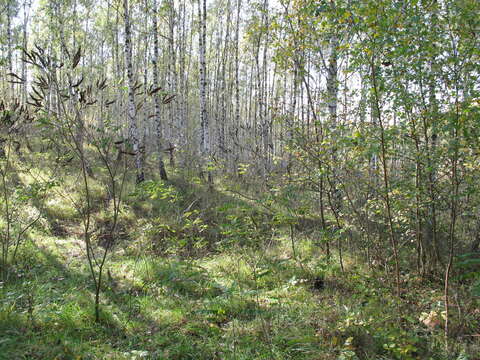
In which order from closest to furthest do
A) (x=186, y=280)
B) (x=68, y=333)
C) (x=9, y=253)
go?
(x=68, y=333), (x=186, y=280), (x=9, y=253)

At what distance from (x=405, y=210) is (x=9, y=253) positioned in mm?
6320

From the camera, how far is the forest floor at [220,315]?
3137mm

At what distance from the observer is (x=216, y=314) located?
4000 millimetres

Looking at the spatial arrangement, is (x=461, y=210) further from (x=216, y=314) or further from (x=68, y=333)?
(x=68, y=333)

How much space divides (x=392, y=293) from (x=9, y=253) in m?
5.99

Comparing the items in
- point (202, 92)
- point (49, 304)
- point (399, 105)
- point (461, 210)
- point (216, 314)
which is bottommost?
point (216, 314)

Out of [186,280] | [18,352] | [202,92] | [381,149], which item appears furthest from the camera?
[202,92]

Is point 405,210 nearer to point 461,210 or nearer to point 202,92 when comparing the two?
point 461,210

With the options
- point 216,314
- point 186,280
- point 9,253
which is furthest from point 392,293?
point 9,253

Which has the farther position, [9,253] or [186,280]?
[9,253]

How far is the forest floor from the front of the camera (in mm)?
3137

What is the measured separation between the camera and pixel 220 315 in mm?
3979

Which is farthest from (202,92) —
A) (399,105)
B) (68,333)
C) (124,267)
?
(68,333)

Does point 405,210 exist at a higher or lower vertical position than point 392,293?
higher
